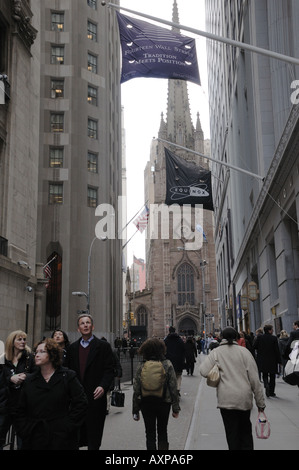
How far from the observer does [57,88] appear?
37.3 m

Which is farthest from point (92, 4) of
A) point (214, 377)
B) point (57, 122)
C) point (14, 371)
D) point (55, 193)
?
point (214, 377)

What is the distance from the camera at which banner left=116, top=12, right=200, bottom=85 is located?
43.1ft

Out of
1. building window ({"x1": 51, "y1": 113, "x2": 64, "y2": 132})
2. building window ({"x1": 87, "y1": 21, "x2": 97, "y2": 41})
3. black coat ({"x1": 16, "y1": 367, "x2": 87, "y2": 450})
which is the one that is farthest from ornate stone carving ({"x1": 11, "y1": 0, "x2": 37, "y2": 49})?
building window ({"x1": 87, "y1": 21, "x2": 97, "y2": 41})

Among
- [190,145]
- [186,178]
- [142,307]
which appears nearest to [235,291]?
[186,178]

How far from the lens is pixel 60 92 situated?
37.3 metres

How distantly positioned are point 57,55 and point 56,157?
8437 mm

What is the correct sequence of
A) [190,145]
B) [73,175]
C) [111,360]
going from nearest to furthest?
[111,360], [73,175], [190,145]

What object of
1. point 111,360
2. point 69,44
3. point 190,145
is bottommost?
point 111,360

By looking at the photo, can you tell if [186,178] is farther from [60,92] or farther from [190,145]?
[190,145]

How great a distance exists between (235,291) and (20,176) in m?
30.7

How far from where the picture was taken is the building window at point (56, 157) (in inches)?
1423

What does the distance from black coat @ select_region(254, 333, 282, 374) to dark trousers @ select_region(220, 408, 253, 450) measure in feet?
24.3

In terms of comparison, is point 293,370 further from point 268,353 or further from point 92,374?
point 268,353

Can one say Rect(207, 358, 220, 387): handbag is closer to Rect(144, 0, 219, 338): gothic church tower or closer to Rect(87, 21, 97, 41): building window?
Rect(87, 21, 97, 41): building window
